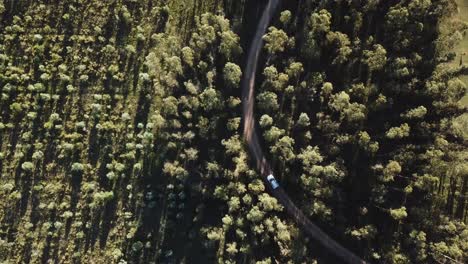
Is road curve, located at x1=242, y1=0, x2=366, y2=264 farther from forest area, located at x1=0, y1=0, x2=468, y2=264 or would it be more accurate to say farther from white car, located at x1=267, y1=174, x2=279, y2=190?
forest area, located at x1=0, y1=0, x2=468, y2=264

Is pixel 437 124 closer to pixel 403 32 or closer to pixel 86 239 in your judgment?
pixel 403 32

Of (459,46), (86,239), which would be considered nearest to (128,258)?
(86,239)

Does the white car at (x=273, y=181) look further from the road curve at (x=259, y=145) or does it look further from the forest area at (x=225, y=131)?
the forest area at (x=225, y=131)

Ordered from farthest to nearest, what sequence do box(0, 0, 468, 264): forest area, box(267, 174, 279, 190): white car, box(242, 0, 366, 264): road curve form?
box(267, 174, 279, 190): white car → box(242, 0, 366, 264): road curve → box(0, 0, 468, 264): forest area

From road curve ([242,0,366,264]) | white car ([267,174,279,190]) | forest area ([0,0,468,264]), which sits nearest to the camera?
forest area ([0,0,468,264])

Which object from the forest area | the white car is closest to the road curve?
the white car

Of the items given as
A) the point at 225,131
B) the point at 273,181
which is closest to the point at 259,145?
the point at 225,131

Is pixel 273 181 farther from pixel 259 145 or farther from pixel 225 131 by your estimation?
pixel 225 131
